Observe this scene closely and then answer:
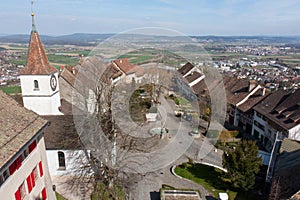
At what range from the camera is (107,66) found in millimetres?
23797

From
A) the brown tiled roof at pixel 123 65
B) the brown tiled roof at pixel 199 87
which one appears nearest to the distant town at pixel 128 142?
the brown tiled roof at pixel 199 87

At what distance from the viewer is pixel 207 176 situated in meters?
18.8

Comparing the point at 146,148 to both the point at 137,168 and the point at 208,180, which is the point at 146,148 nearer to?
the point at 137,168

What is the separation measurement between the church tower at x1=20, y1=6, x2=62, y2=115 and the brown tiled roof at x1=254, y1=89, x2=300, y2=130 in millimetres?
21372

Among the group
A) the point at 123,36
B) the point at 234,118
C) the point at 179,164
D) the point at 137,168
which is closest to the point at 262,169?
the point at 179,164

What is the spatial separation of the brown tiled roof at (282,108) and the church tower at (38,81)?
70.1 ft

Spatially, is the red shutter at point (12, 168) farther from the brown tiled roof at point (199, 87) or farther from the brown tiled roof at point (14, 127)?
the brown tiled roof at point (199, 87)

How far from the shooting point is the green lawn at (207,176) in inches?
667

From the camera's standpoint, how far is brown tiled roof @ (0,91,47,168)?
9.34 metres

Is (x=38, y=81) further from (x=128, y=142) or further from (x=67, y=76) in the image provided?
(x=128, y=142)

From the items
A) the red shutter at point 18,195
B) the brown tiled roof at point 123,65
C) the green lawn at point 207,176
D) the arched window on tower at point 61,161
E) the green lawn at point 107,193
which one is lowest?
the green lawn at point 207,176

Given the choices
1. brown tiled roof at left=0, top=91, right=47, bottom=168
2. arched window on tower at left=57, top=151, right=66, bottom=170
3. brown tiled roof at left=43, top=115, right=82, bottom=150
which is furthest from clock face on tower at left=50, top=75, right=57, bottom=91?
brown tiled roof at left=0, top=91, right=47, bottom=168

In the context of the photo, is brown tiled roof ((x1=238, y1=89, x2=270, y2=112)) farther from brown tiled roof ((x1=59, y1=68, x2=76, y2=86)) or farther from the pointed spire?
the pointed spire

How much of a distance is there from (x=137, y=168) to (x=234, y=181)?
291 inches
